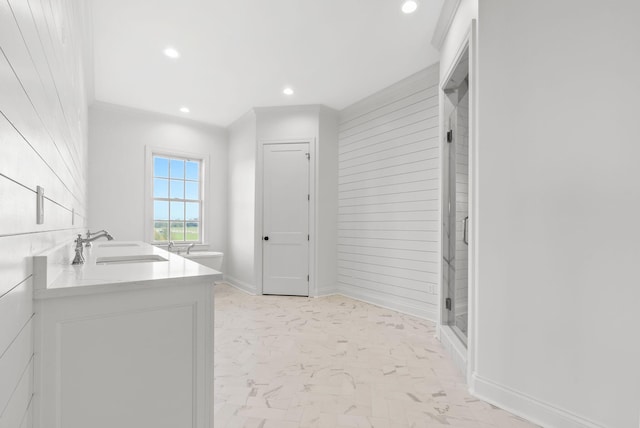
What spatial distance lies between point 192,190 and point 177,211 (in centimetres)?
43

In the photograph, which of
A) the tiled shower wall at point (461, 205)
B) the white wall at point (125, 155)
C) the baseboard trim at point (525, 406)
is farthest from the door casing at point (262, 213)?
the baseboard trim at point (525, 406)

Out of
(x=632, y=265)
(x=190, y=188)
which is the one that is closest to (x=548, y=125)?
(x=632, y=265)

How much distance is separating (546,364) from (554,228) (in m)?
0.73

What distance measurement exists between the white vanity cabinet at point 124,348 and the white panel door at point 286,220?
311 centimetres

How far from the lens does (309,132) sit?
444cm

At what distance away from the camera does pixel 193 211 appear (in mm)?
5191

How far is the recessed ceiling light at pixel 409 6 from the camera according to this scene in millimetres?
2381

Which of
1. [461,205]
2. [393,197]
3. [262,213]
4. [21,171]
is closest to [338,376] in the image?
[461,205]

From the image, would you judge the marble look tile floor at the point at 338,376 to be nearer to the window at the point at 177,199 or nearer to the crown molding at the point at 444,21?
the window at the point at 177,199

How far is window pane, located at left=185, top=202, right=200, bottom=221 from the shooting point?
16.9ft

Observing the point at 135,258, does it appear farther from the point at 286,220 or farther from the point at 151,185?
the point at 151,185

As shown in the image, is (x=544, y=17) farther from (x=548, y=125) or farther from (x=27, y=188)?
(x=27, y=188)

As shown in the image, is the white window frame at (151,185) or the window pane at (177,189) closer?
the white window frame at (151,185)

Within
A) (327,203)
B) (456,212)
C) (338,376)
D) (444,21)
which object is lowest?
(338,376)
